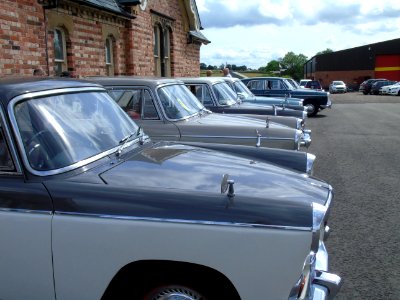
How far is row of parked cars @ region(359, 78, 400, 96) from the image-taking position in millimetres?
40475

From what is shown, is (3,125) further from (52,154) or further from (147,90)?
(147,90)

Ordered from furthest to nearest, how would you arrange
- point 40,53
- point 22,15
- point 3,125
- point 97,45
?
1. point 97,45
2. point 40,53
3. point 22,15
4. point 3,125

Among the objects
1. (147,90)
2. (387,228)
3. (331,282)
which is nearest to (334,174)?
(387,228)

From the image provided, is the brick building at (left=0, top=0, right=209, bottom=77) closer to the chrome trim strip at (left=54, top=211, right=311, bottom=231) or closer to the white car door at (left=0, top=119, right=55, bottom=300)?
the white car door at (left=0, top=119, right=55, bottom=300)

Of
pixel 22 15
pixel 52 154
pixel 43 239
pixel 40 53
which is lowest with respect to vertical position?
pixel 43 239

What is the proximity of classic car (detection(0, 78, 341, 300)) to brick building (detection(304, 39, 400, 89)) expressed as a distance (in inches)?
2470

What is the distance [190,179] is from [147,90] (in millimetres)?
3139

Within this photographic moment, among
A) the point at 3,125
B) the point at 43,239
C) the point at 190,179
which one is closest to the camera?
the point at 43,239

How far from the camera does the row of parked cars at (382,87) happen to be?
40475 millimetres

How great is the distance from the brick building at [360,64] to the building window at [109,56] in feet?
180

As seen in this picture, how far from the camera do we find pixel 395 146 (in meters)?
11.1

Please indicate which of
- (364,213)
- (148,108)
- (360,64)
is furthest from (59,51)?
(360,64)

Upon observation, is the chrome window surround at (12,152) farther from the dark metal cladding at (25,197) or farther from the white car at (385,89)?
the white car at (385,89)

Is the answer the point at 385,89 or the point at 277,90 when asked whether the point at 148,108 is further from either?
the point at 385,89
